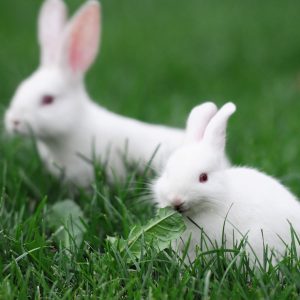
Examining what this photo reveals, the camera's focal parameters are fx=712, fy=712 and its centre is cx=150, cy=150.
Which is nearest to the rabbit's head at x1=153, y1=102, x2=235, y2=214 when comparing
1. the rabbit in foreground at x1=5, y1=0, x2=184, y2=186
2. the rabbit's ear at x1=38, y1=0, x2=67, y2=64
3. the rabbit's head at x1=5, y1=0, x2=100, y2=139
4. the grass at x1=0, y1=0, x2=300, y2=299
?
the grass at x1=0, y1=0, x2=300, y2=299

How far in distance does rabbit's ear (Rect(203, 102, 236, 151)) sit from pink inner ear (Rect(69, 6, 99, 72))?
1864 mm

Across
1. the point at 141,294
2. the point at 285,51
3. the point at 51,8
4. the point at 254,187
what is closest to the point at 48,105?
the point at 51,8

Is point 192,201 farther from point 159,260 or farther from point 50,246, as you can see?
point 50,246

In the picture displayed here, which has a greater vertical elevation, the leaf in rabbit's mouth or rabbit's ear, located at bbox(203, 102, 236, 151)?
rabbit's ear, located at bbox(203, 102, 236, 151)

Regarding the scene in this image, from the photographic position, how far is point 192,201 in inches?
113

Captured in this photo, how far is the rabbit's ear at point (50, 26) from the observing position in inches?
186

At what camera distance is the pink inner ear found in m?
4.63

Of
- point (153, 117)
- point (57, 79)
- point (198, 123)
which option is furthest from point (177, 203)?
point (153, 117)

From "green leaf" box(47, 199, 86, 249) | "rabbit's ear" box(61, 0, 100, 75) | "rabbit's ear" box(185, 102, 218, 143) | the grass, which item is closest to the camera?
the grass

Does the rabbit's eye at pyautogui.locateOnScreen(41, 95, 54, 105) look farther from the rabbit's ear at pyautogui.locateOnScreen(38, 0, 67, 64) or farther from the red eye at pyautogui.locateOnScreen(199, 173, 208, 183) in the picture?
the red eye at pyautogui.locateOnScreen(199, 173, 208, 183)

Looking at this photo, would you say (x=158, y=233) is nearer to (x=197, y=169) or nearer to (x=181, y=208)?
(x=181, y=208)

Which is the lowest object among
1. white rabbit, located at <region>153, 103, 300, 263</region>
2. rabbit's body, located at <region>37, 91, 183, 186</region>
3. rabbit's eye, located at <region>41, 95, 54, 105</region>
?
white rabbit, located at <region>153, 103, 300, 263</region>

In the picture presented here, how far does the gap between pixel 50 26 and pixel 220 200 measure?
2320 mm

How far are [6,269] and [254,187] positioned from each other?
43.0 inches
